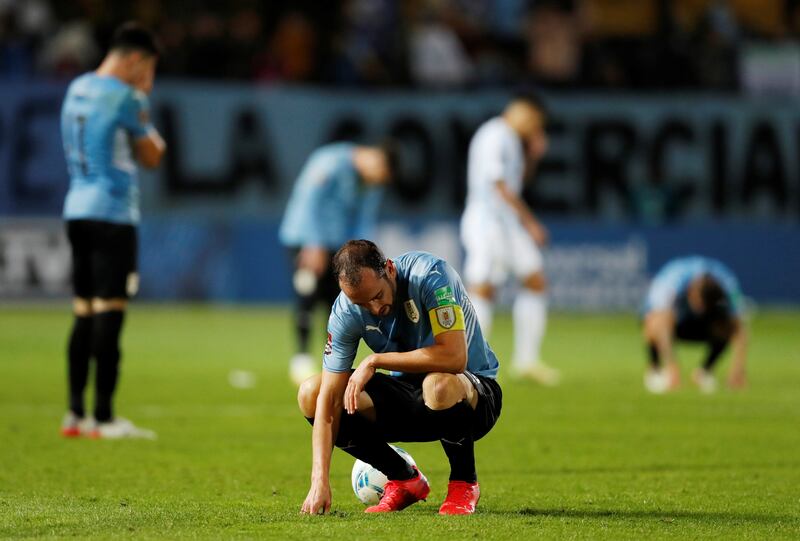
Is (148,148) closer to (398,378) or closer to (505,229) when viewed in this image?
(398,378)

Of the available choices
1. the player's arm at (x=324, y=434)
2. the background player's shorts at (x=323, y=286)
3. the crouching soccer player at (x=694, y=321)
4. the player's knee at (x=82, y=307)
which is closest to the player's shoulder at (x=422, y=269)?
the player's arm at (x=324, y=434)

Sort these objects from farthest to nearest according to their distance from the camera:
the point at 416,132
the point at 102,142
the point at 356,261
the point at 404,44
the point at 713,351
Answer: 1. the point at 404,44
2. the point at 416,132
3. the point at 713,351
4. the point at 102,142
5. the point at 356,261

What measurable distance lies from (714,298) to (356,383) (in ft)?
22.4

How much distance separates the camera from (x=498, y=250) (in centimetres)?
1266

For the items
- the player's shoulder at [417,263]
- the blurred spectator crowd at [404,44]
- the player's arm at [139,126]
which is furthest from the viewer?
the blurred spectator crowd at [404,44]

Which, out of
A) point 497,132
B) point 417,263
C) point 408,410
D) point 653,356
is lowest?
point 653,356

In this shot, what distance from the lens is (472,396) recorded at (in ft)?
19.1

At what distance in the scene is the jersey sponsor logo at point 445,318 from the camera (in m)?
5.68

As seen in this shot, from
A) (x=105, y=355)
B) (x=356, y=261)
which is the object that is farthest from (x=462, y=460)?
(x=105, y=355)

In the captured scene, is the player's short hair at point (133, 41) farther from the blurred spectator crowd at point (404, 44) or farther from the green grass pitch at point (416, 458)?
the blurred spectator crowd at point (404, 44)

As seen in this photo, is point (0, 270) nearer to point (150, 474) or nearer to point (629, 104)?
point (629, 104)

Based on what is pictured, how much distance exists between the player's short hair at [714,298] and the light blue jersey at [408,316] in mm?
6362

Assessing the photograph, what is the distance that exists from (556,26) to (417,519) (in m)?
17.5

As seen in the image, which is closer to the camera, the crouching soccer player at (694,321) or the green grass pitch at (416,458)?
the green grass pitch at (416,458)
